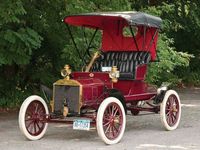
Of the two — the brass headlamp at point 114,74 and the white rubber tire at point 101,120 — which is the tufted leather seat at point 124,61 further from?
the white rubber tire at point 101,120

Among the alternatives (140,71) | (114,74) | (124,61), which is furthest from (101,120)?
(124,61)

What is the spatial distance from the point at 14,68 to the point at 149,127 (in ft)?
21.0

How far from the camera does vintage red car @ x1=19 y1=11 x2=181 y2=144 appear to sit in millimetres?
8797

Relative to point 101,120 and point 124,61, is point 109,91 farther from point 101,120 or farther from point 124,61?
point 124,61

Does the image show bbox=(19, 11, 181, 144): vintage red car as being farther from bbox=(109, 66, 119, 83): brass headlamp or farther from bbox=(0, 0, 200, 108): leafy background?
bbox=(0, 0, 200, 108): leafy background

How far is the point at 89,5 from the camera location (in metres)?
13.0

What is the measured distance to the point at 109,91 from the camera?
9180mm

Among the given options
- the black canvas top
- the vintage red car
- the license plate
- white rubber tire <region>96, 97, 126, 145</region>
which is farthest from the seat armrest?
the license plate

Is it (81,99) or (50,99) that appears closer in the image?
(81,99)

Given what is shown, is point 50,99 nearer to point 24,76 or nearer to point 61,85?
point 61,85

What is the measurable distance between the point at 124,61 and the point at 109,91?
1.48 m

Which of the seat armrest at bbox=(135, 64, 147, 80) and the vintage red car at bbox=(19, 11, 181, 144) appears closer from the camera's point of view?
the vintage red car at bbox=(19, 11, 181, 144)

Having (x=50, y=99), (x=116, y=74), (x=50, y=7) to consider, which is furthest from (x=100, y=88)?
(x=50, y=7)

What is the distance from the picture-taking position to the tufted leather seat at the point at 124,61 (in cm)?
1011
